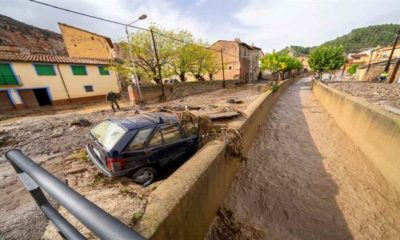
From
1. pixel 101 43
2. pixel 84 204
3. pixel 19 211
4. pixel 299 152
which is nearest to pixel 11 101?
pixel 101 43

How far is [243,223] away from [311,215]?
1624 millimetres

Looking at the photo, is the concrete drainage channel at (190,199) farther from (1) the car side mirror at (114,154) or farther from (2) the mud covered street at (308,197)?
(1) the car side mirror at (114,154)

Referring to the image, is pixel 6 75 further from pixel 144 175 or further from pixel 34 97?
pixel 144 175

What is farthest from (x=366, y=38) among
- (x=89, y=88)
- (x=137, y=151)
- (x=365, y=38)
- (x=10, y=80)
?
(x=10, y=80)

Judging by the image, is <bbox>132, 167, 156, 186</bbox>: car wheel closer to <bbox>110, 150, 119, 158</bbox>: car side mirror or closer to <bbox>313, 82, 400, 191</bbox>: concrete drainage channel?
<bbox>110, 150, 119, 158</bbox>: car side mirror

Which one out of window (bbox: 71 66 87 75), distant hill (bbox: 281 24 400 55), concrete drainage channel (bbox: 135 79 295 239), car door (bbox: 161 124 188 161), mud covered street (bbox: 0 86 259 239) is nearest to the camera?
concrete drainage channel (bbox: 135 79 295 239)

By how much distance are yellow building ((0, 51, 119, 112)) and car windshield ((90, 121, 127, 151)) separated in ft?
55.6

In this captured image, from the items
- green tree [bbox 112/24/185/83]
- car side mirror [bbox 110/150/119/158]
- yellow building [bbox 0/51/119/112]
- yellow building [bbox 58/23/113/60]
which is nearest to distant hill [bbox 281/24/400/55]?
green tree [bbox 112/24/185/83]

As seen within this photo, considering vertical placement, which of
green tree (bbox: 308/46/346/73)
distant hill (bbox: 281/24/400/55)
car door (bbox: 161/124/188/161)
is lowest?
car door (bbox: 161/124/188/161)

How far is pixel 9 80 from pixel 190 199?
67.3 feet

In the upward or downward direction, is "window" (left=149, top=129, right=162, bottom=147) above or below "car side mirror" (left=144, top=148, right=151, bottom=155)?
above

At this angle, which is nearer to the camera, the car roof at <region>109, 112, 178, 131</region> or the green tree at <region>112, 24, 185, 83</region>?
the car roof at <region>109, 112, 178, 131</region>

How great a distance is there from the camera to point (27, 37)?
35562mm

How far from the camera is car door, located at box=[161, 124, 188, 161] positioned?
13.3ft
